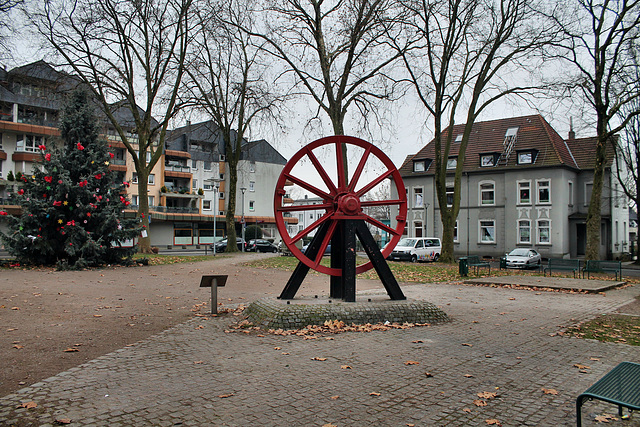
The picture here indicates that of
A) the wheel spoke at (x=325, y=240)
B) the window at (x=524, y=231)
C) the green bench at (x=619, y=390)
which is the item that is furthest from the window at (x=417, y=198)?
the green bench at (x=619, y=390)

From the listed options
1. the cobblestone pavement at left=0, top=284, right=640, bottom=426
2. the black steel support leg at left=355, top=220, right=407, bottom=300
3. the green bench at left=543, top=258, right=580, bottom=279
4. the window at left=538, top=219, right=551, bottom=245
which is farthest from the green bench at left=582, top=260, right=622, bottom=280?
the window at left=538, top=219, right=551, bottom=245

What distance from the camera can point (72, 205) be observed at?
19.3 metres

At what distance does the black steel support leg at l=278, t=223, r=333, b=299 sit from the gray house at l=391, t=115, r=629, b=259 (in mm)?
32764

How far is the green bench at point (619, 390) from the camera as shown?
3.37m

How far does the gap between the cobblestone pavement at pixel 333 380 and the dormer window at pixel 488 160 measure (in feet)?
114

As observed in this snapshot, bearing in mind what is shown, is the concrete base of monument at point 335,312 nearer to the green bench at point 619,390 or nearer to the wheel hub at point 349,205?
the wheel hub at point 349,205

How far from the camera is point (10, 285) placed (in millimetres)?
13430

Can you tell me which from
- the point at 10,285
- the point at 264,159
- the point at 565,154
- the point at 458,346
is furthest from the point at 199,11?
the point at 264,159

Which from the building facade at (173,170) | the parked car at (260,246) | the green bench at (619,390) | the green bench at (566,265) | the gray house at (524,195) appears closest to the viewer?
the green bench at (619,390)

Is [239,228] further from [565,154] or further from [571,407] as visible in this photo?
[571,407]

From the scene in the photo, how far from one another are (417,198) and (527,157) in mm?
9917

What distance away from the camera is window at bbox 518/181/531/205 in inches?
1533

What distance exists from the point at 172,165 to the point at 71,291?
4916 centimetres

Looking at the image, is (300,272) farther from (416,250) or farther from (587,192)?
(587,192)
